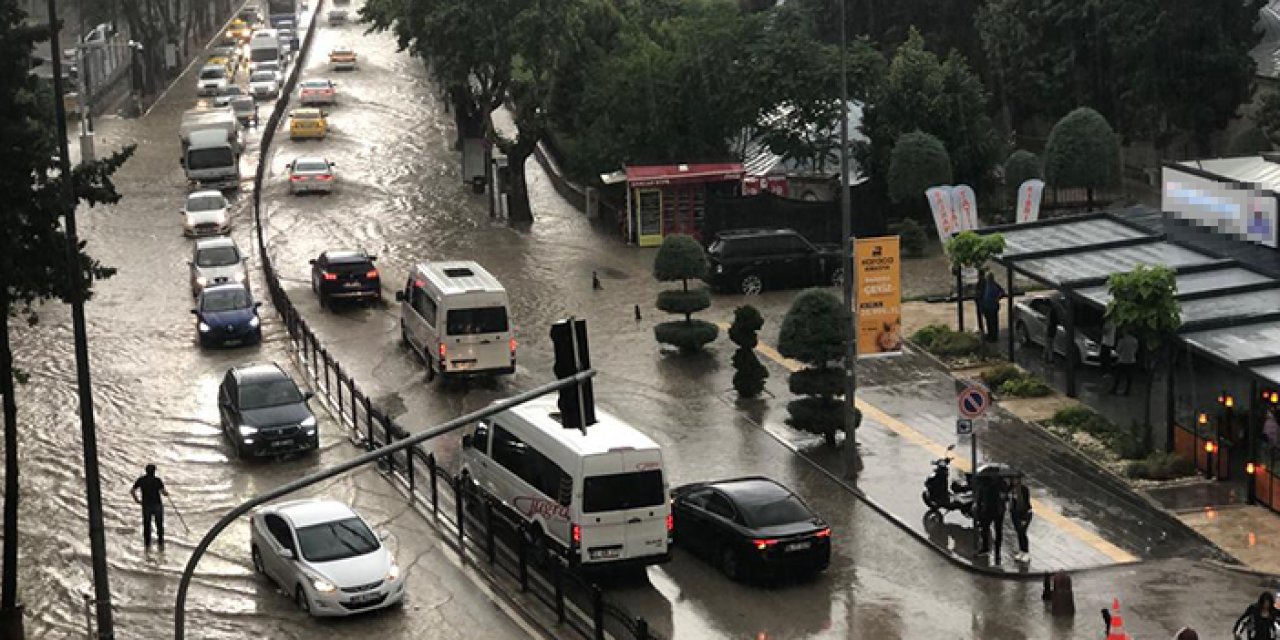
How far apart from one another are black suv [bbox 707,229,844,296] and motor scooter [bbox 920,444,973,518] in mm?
19577

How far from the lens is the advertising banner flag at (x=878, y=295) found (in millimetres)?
43094

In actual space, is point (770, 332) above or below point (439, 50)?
below

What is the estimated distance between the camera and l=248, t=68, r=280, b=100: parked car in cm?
9706

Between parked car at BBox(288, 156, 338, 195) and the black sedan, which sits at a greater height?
parked car at BBox(288, 156, 338, 195)

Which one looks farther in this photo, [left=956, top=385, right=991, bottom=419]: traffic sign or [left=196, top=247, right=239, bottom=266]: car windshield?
[left=196, top=247, right=239, bottom=266]: car windshield

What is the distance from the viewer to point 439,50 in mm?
68062

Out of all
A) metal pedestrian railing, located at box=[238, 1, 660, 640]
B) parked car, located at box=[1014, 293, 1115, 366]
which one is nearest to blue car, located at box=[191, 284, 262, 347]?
metal pedestrian railing, located at box=[238, 1, 660, 640]

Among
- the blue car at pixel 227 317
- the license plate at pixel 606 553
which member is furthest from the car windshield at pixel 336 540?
the blue car at pixel 227 317

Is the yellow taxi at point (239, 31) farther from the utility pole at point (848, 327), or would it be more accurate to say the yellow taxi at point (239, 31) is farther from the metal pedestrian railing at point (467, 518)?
the utility pole at point (848, 327)

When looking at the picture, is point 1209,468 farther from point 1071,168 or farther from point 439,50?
point 439,50

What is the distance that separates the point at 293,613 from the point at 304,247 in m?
33.2

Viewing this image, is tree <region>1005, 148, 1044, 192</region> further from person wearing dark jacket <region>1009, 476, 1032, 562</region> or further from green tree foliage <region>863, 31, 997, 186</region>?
person wearing dark jacket <region>1009, 476, 1032, 562</region>

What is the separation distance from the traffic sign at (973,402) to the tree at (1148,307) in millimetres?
5989

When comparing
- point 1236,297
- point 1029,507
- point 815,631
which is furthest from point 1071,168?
point 815,631
